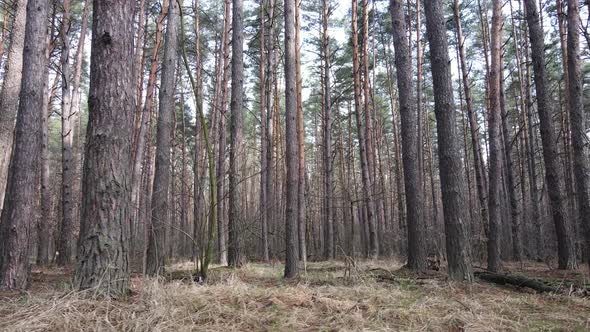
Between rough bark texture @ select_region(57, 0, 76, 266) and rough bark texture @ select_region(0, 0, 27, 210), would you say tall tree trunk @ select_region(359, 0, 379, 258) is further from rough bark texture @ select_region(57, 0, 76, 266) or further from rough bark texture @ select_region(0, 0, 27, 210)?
rough bark texture @ select_region(0, 0, 27, 210)

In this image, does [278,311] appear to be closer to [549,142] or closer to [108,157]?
[108,157]

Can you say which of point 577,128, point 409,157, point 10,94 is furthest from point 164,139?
point 577,128

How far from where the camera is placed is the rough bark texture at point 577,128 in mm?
5914

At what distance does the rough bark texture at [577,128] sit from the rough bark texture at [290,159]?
14.6 feet

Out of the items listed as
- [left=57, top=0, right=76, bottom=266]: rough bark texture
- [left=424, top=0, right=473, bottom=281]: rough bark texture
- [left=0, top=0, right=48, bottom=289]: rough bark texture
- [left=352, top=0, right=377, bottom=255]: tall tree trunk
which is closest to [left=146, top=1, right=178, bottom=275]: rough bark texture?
[left=0, top=0, right=48, bottom=289]: rough bark texture

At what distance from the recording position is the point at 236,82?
884 cm

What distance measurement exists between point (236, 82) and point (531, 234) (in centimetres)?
1480

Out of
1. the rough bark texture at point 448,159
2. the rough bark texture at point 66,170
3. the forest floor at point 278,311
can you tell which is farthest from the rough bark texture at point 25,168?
the rough bark texture at point 66,170

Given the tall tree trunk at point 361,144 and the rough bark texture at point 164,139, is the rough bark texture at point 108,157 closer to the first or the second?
the rough bark texture at point 164,139

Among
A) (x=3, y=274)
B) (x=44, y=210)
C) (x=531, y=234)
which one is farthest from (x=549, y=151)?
(x=44, y=210)

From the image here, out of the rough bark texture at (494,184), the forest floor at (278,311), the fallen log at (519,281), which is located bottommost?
the fallen log at (519,281)

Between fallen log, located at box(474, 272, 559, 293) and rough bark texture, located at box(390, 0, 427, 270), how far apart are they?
111 cm

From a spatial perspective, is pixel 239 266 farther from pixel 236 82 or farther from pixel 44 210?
pixel 44 210

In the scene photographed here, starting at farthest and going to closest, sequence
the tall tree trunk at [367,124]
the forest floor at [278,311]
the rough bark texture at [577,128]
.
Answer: the tall tree trunk at [367,124]
the rough bark texture at [577,128]
the forest floor at [278,311]
